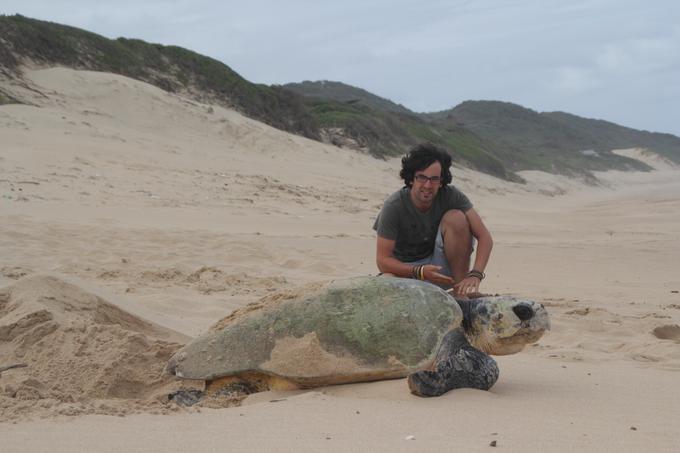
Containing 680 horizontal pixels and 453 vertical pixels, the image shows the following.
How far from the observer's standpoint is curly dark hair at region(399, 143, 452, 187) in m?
3.68

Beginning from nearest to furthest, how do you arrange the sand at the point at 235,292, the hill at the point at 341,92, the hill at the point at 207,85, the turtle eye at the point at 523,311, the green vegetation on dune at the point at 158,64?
the sand at the point at 235,292, the turtle eye at the point at 523,311, the hill at the point at 207,85, the green vegetation on dune at the point at 158,64, the hill at the point at 341,92

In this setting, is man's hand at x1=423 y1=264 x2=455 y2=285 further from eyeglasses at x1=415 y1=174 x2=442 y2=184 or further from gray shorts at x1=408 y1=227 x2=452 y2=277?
eyeglasses at x1=415 y1=174 x2=442 y2=184

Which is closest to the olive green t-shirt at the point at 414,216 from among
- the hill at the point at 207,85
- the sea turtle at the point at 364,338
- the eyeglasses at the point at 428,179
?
the eyeglasses at the point at 428,179

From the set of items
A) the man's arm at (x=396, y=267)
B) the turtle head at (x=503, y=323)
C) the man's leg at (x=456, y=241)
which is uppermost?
the man's leg at (x=456, y=241)

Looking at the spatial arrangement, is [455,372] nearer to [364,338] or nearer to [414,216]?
[364,338]

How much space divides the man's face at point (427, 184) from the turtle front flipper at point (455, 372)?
2.90 feet

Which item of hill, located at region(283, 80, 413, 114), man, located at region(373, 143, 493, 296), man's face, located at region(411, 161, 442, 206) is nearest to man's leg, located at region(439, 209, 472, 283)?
man, located at region(373, 143, 493, 296)

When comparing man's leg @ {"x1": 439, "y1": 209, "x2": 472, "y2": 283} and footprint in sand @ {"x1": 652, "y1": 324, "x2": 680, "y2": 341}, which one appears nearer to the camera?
man's leg @ {"x1": 439, "y1": 209, "x2": 472, "y2": 283}

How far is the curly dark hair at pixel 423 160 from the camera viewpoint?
3.68m

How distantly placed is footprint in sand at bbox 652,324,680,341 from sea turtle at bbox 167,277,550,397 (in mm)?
1687

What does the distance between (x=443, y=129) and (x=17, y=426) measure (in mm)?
41535

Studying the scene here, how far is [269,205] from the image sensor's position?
10.2 m

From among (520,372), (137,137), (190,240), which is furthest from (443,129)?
(520,372)

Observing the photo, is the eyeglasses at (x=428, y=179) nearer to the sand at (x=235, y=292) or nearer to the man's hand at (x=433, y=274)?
the man's hand at (x=433, y=274)
